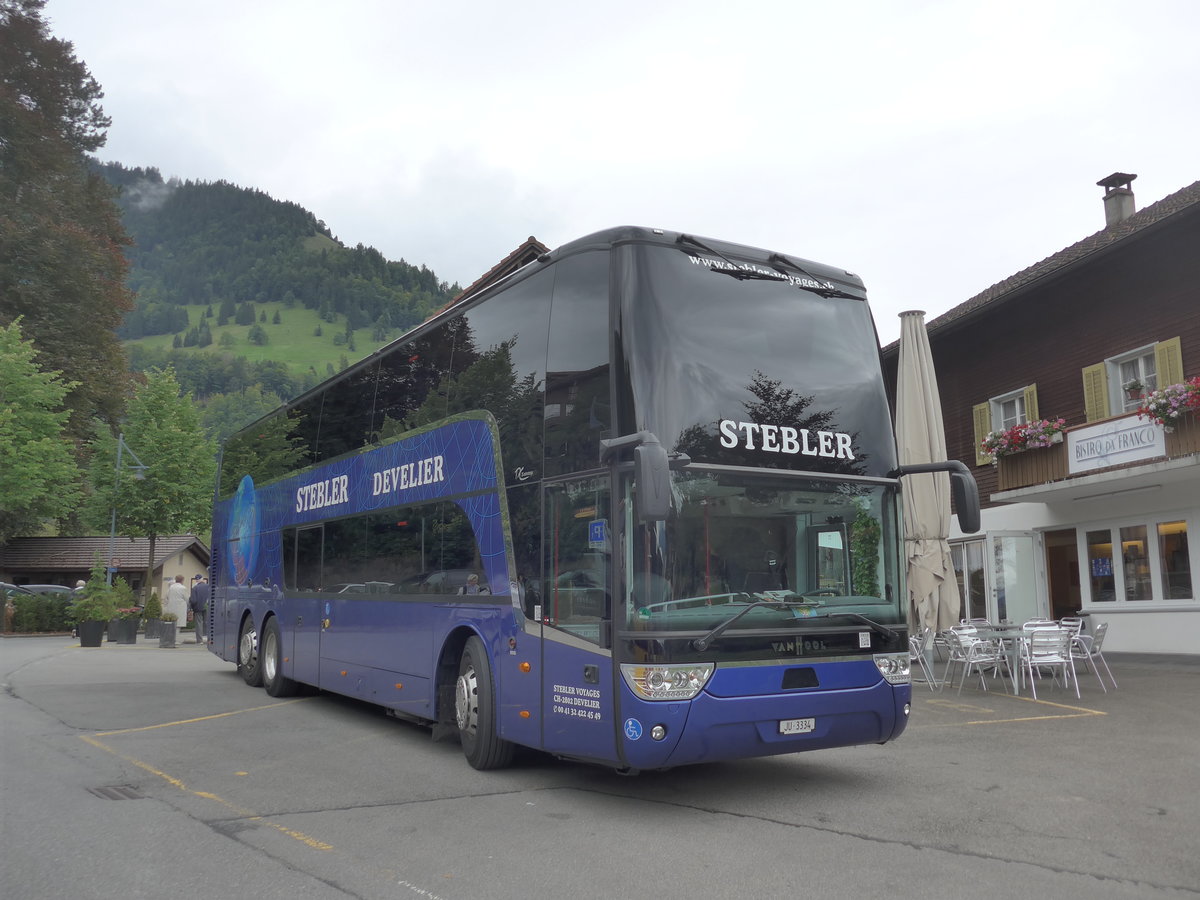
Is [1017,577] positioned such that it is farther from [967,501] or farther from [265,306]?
[265,306]

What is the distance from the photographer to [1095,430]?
1797cm

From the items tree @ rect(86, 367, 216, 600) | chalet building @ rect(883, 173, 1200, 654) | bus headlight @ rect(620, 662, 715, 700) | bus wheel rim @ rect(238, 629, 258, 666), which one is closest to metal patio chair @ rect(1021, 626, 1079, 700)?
chalet building @ rect(883, 173, 1200, 654)

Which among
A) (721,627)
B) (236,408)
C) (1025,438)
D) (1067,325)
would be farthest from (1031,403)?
(236,408)

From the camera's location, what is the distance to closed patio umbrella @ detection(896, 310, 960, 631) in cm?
1243

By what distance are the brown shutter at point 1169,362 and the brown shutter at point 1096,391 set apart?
1256 mm

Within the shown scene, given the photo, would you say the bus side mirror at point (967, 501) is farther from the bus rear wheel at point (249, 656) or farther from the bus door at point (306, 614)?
the bus rear wheel at point (249, 656)

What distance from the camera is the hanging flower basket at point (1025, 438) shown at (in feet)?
61.7

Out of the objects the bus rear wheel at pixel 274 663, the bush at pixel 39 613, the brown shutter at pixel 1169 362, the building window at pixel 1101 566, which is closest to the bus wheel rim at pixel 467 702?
the bus rear wheel at pixel 274 663

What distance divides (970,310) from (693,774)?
1635cm

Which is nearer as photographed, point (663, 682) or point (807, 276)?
point (663, 682)

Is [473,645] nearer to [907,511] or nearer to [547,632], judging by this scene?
[547,632]

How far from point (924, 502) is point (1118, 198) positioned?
15.3 m

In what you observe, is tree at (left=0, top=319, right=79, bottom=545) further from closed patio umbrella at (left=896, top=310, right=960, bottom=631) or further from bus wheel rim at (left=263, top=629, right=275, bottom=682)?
closed patio umbrella at (left=896, top=310, right=960, bottom=631)

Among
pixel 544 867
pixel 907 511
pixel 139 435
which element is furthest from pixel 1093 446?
pixel 139 435
